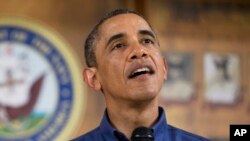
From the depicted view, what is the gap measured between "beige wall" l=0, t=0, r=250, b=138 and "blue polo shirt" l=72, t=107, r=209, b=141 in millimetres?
858

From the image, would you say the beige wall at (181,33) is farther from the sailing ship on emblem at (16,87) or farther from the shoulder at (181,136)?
the shoulder at (181,136)

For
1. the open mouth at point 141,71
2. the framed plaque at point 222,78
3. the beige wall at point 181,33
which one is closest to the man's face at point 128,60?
the open mouth at point 141,71

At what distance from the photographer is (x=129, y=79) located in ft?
2.86

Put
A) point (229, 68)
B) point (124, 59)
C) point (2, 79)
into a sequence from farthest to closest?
point (229, 68) < point (2, 79) < point (124, 59)

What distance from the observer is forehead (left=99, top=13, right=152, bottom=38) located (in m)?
0.93

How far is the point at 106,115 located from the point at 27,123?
878mm

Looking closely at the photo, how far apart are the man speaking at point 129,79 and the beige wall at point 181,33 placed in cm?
84

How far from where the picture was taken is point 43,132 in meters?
1.79

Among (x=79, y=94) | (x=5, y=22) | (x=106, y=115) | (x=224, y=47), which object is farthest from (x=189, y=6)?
(x=106, y=115)

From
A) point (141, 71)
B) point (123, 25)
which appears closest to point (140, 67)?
point (141, 71)

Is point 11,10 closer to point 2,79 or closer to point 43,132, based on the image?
point 2,79

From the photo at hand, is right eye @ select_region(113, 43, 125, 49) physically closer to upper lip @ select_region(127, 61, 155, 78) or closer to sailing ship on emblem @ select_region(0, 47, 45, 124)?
upper lip @ select_region(127, 61, 155, 78)

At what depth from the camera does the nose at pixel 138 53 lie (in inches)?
34.4

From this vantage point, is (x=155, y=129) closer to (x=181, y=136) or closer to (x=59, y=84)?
(x=181, y=136)
